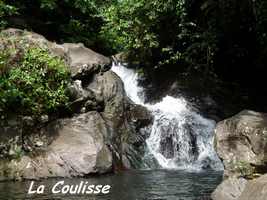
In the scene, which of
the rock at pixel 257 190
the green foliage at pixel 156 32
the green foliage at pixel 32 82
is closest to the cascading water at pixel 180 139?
the green foliage at pixel 156 32

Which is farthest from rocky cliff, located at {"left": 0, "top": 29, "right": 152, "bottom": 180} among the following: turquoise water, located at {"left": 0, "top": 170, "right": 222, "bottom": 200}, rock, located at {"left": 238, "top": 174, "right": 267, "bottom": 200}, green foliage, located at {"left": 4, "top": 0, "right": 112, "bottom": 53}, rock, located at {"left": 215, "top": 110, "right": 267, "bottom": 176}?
rock, located at {"left": 238, "top": 174, "right": 267, "bottom": 200}

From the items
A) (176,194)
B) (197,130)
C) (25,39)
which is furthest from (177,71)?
(176,194)

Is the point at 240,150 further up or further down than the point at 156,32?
further down

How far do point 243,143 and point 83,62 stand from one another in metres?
8.28

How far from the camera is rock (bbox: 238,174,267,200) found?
619 cm

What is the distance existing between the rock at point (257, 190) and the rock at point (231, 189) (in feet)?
7.72

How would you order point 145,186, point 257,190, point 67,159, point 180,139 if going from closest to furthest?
point 257,190, point 145,186, point 67,159, point 180,139

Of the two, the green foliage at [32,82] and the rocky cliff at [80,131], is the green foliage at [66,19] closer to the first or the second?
the rocky cliff at [80,131]

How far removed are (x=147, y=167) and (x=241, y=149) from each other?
5.84 metres

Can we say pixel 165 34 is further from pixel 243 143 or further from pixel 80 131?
pixel 243 143

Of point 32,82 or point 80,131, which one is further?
point 32,82

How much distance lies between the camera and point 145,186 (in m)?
11.7

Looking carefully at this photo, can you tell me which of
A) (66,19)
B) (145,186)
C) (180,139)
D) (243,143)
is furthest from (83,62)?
(243,143)

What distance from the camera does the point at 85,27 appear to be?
22406 millimetres
